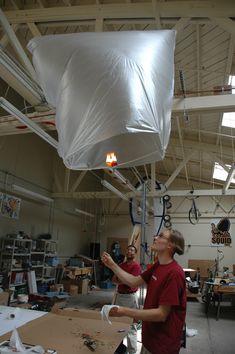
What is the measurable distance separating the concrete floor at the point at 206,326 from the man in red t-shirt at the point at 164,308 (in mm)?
3304

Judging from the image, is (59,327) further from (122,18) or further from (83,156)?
(122,18)

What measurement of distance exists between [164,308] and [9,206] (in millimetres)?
6769

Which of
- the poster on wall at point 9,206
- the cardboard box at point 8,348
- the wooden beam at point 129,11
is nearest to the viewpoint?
the cardboard box at point 8,348

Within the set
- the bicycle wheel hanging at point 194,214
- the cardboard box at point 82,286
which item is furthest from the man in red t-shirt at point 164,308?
the bicycle wheel hanging at point 194,214

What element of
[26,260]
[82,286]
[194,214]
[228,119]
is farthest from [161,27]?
[194,214]

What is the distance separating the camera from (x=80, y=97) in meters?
1.63

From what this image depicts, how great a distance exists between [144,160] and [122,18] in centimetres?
255

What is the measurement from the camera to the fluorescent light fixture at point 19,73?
326cm

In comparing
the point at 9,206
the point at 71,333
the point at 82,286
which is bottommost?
the point at 82,286

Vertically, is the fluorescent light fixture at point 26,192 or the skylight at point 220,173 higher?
the skylight at point 220,173

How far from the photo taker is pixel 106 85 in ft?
5.16

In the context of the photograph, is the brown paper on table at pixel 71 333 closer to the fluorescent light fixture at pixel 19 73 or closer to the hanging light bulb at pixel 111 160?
the hanging light bulb at pixel 111 160

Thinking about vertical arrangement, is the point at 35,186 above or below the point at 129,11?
below

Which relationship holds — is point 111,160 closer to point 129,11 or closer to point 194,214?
point 129,11
